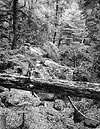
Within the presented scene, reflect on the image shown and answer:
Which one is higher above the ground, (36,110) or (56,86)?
(56,86)

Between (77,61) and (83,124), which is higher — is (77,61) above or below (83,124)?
above

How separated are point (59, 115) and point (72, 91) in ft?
10.6

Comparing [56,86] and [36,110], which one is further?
[36,110]

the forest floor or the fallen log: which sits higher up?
the fallen log

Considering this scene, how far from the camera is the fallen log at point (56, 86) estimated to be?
4000mm

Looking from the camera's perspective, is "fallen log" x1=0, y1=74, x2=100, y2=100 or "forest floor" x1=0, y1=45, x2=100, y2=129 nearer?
"fallen log" x1=0, y1=74, x2=100, y2=100

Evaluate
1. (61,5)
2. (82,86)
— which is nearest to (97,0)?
(82,86)

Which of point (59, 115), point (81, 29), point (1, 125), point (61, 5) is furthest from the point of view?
point (61, 5)

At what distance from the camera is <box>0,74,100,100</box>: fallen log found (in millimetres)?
4000

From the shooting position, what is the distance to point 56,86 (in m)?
4.16

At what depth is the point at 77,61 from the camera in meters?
13.0

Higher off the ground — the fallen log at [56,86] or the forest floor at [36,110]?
the fallen log at [56,86]

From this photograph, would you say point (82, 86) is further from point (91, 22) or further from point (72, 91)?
point (91, 22)

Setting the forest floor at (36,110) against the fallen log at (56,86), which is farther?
the forest floor at (36,110)
